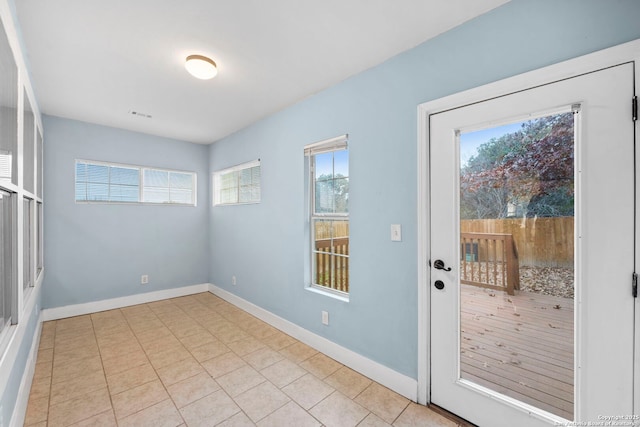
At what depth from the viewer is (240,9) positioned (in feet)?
5.37

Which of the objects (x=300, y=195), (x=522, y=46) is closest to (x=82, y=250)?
(x=300, y=195)

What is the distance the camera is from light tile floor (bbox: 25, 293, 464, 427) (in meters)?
1.79

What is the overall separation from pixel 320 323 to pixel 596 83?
8.44 feet

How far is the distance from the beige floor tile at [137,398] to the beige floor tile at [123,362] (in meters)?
0.39

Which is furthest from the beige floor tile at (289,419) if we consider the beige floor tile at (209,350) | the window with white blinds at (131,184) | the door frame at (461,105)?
the window with white blinds at (131,184)

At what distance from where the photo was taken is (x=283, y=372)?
2.30 meters

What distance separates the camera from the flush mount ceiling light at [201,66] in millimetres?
2096

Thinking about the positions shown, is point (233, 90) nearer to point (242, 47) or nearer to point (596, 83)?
point (242, 47)

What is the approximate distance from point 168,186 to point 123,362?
2695 millimetres

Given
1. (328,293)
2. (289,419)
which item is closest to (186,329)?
(328,293)

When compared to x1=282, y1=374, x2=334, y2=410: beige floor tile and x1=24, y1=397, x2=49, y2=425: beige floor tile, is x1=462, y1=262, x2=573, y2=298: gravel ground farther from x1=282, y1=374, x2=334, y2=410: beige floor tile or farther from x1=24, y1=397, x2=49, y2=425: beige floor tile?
x1=24, y1=397, x2=49, y2=425: beige floor tile

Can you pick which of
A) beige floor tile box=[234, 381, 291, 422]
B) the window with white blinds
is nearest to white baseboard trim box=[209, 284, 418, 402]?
beige floor tile box=[234, 381, 291, 422]

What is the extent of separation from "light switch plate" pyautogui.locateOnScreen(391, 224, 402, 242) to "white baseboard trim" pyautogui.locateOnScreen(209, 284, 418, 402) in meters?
1.00

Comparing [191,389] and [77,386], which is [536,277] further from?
[77,386]
